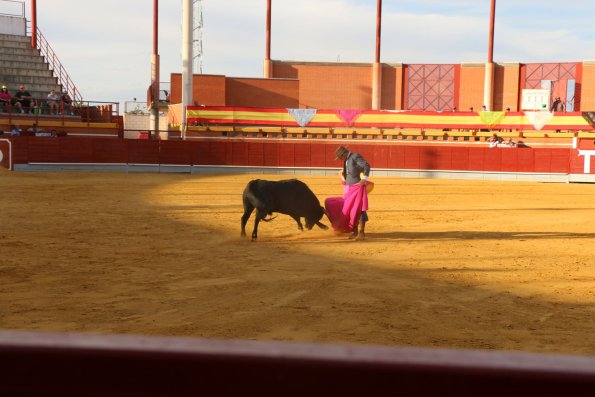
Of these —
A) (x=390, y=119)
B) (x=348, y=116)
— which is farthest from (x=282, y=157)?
(x=390, y=119)

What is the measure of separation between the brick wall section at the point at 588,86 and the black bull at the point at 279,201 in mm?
31066

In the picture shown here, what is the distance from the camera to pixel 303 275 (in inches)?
290

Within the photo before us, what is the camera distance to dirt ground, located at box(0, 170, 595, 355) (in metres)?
5.24

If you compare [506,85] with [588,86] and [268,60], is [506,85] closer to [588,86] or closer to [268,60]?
[588,86]

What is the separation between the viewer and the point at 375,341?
16.0 feet

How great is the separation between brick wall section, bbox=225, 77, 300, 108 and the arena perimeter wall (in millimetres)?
9125

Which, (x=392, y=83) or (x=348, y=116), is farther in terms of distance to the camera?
(x=392, y=83)

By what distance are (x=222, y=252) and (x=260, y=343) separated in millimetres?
7940

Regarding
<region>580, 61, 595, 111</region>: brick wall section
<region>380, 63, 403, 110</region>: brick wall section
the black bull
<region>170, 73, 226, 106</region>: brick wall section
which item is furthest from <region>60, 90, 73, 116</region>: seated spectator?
<region>580, 61, 595, 111</region>: brick wall section

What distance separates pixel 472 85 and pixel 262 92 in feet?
39.5

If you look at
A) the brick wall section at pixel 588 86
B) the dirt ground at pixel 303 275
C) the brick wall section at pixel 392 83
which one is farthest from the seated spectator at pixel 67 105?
the brick wall section at pixel 588 86

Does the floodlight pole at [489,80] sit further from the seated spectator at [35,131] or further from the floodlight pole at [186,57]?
the seated spectator at [35,131]

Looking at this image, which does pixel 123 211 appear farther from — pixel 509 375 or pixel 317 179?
pixel 509 375

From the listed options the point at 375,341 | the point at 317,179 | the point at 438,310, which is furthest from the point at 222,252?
the point at 317,179
